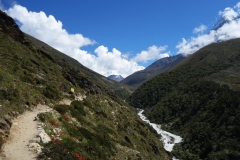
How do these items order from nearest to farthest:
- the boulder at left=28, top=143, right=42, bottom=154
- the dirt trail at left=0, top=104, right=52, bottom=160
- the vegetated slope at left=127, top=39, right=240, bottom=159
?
the dirt trail at left=0, top=104, right=52, bottom=160
the boulder at left=28, top=143, right=42, bottom=154
the vegetated slope at left=127, top=39, right=240, bottom=159

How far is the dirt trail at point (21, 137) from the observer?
16427mm

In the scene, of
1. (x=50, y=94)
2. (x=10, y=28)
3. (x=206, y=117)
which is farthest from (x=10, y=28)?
(x=206, y=117)

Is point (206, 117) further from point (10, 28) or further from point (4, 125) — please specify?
point (4, 125)

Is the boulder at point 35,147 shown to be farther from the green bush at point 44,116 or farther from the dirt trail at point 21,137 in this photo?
the green bush at point 44,116

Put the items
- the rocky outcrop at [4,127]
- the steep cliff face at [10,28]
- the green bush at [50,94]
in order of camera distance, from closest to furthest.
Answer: the rocky outcrop at [4,127] < the green bush at [50,94] < the steep cliff face at [10,28]

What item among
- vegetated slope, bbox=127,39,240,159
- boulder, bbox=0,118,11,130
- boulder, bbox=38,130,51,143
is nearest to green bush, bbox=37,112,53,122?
boulder, bbox=38,130,51,143

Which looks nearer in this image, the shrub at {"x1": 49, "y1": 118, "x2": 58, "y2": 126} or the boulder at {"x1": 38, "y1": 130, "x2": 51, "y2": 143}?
the boulder at {"x1": 38, "y1": 130, "x2": 51, "y2": 143}

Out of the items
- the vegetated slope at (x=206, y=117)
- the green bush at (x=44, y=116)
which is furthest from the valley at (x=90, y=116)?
the green bush at (x=44, y=116)

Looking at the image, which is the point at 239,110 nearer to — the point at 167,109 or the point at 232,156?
the point at 232,156

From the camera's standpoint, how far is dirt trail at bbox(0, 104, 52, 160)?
53.9 feet

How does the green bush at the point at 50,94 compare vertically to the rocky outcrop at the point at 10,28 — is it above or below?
below

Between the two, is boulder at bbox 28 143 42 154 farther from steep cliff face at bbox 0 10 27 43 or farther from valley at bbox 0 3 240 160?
steep cliff face at bbox 0 10 27 43

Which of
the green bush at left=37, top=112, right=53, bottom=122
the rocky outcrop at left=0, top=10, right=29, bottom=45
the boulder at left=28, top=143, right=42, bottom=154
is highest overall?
the rocky outcrop at left=0, top=10, right=29, bottom=45

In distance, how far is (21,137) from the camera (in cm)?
1986
